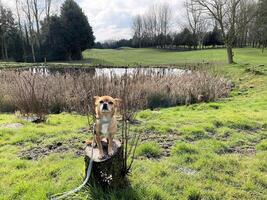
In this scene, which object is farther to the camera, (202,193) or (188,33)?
(188,33)

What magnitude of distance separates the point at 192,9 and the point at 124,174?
25.0 metres

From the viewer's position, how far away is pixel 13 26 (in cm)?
4038

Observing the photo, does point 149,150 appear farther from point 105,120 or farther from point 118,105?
point 105,120

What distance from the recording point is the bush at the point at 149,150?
188 inches

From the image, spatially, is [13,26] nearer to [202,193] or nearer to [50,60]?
[50,60]

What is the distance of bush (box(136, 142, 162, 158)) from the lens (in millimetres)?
4781

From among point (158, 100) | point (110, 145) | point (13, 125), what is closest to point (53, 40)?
point (158, 100)

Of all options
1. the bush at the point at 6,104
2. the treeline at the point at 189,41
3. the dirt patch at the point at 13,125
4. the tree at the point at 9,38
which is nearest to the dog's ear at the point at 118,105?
the dirt patch at the point at 13,125

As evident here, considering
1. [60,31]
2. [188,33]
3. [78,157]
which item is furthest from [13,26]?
[78,157]

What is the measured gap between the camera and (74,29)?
124 feet

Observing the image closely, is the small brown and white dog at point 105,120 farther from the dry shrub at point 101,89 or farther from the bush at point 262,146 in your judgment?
the dry shrub at point 101,89

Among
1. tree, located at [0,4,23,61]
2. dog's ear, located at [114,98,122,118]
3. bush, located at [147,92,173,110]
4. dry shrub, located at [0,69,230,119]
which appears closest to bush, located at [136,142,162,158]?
dog's ear, located at [114,98,122,118]

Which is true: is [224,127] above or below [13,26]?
below

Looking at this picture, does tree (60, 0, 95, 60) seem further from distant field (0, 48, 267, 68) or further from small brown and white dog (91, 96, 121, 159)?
small brown and white dog (91, 96, 121, 159)
